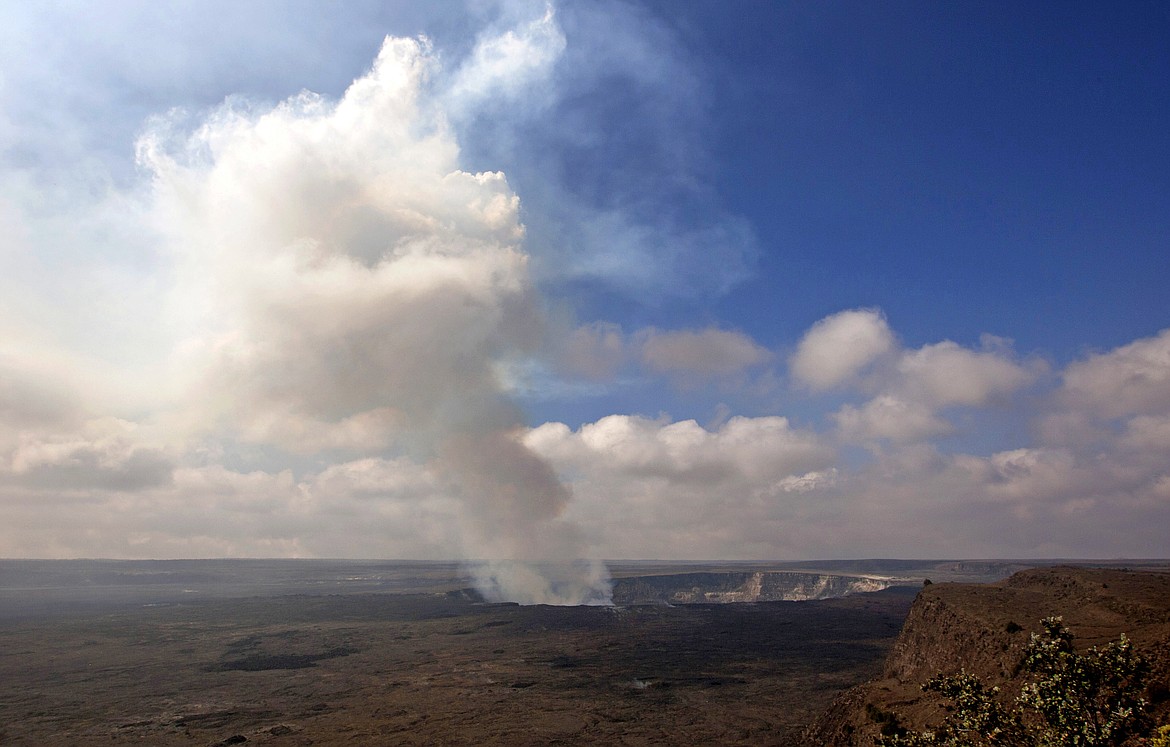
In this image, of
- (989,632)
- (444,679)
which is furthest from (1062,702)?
(444,679)

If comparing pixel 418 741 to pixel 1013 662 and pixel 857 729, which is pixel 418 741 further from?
pixel 1013 662

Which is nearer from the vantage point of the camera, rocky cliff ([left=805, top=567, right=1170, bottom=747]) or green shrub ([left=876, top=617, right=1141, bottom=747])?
green shrub ([left=876, top=617, right=1141, bottom=747])

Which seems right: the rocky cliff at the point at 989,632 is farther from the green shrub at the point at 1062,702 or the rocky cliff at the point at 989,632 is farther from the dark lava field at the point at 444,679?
the dark lava field at the point at 444,679

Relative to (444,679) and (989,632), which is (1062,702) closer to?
(989,632)

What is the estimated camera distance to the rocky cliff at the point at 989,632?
45.2 meters

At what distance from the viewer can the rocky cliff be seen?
45188mm

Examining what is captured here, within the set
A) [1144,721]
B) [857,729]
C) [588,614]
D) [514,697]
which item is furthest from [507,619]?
[1144,721]

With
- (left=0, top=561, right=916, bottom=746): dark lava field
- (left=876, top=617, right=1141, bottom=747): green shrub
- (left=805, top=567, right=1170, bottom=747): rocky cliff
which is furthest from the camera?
(left=0, top=561, right=916, bottom=746): dark lava field

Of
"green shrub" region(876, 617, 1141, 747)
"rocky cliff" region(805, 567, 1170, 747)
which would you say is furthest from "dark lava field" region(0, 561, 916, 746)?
"green shrub" region(876, 617, 1141, 747)

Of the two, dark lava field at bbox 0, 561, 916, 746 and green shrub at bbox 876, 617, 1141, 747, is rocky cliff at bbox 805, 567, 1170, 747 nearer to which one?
green shrub at bbox 876, 617, 1141, 747

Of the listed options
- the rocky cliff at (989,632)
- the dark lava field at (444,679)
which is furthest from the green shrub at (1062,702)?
the dark lava field at (444,679)

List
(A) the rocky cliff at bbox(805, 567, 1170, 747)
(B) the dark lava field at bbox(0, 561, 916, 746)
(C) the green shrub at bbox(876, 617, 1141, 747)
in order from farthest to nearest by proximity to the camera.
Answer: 1. (B) the dark lava field at bbox(0, 561, 916, 746)
2. (A) the rocky cliff at bbox(805, 567, 1170, 747)
3. (C) the green shrub at bbox(876, 617, 1141, 747)

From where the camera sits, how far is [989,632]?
2042 inches

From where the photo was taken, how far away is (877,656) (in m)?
117
